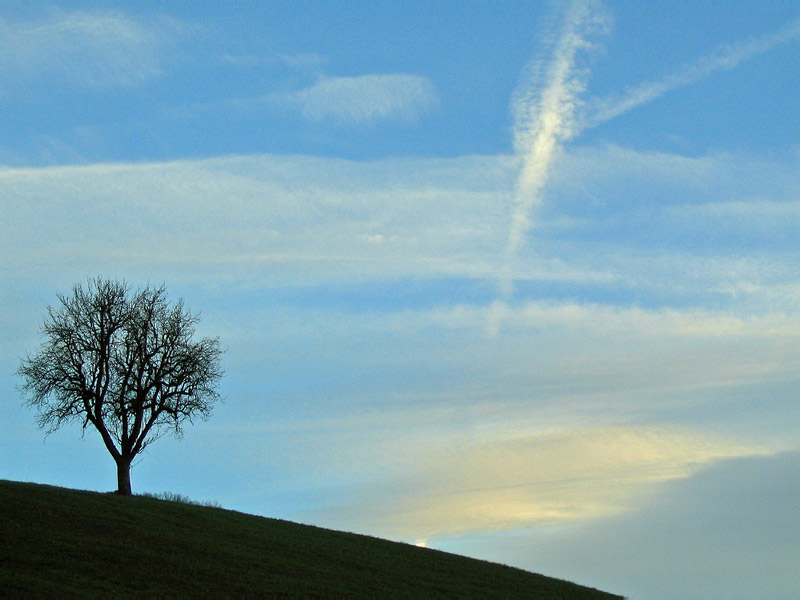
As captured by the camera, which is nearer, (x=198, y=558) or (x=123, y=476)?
(x=198, y=558)

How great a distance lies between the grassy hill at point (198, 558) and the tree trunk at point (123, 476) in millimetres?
4328

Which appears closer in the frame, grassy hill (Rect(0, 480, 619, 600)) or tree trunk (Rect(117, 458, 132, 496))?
grassy hill (Rect(0, 480, 619, 600))

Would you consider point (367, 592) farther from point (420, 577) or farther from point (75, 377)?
point (75, 377)

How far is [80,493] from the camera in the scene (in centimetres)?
4591

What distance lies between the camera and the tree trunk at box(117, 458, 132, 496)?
176ft

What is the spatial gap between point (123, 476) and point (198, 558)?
64.3 feet

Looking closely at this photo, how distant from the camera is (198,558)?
3638 centimetres

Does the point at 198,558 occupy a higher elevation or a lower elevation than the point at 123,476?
lower

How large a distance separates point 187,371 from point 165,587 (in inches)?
1091

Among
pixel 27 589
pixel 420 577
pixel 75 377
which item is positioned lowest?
pixel 27 589

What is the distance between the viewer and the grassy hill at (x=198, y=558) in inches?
1185

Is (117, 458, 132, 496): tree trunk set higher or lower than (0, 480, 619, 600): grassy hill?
higher

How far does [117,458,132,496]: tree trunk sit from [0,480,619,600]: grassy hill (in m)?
4.33

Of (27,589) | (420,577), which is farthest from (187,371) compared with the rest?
(27,589)
